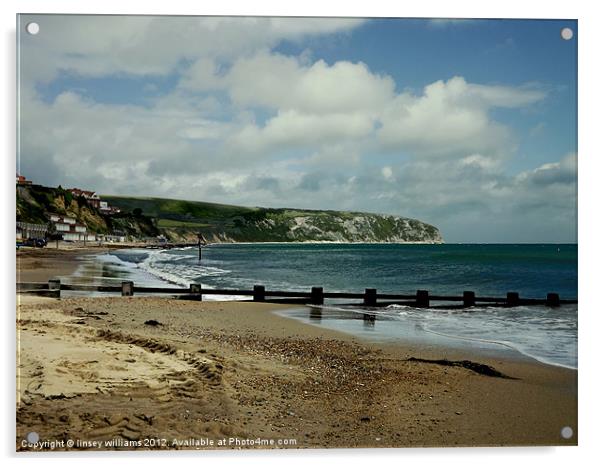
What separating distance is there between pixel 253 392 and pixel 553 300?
267cm

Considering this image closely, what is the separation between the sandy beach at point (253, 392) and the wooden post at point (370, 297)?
0.86 meters

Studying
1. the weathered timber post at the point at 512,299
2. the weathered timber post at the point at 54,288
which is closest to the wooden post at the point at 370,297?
the weathered timber post at the point at 512,299

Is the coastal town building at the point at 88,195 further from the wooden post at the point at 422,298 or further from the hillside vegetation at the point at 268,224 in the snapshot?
the wooden post at the point at 422,298

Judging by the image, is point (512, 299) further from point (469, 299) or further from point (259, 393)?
point (259, 393)

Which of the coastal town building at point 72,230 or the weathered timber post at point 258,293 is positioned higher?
the coastal town building at point 72,230

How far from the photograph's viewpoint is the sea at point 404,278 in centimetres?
397

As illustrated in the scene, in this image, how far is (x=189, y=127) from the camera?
388 cm

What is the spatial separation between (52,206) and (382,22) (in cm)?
294

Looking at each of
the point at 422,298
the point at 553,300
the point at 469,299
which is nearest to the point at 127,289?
the point at 422,298

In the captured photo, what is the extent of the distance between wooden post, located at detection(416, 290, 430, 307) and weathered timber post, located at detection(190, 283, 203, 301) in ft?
7.21

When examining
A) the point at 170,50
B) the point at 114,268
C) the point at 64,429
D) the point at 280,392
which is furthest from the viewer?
the point at 114,268

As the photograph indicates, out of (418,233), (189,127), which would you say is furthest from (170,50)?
(418,233)

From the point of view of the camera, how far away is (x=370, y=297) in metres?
5.14

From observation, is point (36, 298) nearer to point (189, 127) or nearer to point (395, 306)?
point (189, 127)
